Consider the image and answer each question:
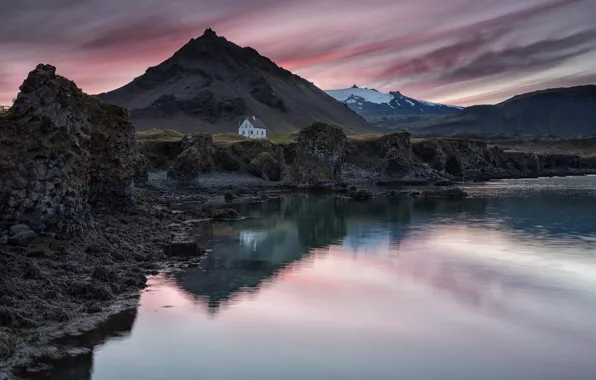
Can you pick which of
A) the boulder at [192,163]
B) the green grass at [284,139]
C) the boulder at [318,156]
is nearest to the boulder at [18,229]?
the boulder at [192,163]

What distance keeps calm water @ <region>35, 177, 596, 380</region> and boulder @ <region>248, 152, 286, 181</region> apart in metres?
61.5

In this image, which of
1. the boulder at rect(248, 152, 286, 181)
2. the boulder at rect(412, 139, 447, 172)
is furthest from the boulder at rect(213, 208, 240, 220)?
the boulder at rect(412, 139, 447, 172)

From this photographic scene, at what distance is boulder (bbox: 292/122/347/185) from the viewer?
119m

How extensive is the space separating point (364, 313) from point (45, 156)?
74.3 feet

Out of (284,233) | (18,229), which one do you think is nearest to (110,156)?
(284,233)

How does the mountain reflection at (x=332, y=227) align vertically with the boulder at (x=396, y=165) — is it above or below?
below

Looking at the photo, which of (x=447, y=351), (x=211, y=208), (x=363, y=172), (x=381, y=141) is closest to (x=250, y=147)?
(x=363, y=172)

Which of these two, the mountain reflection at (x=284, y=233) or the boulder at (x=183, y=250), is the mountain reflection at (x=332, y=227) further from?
the boulder at (x=183, y=250)

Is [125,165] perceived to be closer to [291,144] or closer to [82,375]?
[82,375]

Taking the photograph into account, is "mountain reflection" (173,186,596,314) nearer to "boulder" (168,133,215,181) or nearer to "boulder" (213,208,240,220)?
"boulder" (213,208,240,220)

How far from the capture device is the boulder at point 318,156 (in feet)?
389

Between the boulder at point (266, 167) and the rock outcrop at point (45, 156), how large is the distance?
7332 cm

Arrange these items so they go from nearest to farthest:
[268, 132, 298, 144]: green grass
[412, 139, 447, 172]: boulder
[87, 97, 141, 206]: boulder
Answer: [87, 97, 141, 206]: boulder
[268, 132, 298, 144]: green grass
[412, 139, 447, 172]: boulder

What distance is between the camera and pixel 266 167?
11619cm
